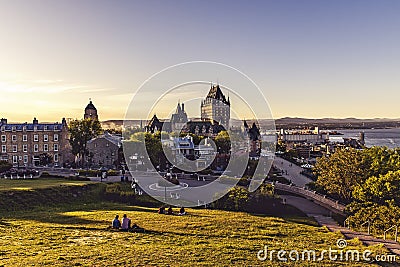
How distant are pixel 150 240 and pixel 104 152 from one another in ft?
153

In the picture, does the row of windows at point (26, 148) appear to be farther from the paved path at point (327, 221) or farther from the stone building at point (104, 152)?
the paved path at point (327, 221)

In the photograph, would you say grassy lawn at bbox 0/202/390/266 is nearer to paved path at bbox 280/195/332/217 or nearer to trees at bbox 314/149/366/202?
paved path at bbox 280/195/332/217

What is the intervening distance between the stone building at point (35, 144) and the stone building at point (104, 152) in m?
5.15

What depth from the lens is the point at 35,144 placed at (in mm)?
64688

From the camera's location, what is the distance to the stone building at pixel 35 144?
2437 inches

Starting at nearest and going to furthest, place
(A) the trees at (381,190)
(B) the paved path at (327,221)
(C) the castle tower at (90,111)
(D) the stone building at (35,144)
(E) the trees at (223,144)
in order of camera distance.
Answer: (B) the paved path at (327,221), (A) the trees at (381,190), (D) the stone building at (35,144), (E) the trees at (223,144), (C) the castle tower at (90,111)

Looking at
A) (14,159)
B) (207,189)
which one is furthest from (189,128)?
(207,189)

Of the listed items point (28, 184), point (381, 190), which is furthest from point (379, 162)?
point (28, 184)

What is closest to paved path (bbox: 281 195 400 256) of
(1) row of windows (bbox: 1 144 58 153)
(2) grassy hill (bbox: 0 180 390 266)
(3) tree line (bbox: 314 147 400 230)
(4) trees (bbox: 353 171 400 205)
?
(2) grassy hill (bbox: 0 180 390 266)

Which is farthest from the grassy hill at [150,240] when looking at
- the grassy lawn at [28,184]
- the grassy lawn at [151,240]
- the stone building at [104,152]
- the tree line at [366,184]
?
the stone building at [104,152]

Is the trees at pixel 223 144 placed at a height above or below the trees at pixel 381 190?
above

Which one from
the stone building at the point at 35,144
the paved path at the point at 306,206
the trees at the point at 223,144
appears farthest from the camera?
the trees at the point at 223,144

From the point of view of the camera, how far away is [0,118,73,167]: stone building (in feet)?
203

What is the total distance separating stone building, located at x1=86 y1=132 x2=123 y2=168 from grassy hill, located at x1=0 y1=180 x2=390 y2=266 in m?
35.5
